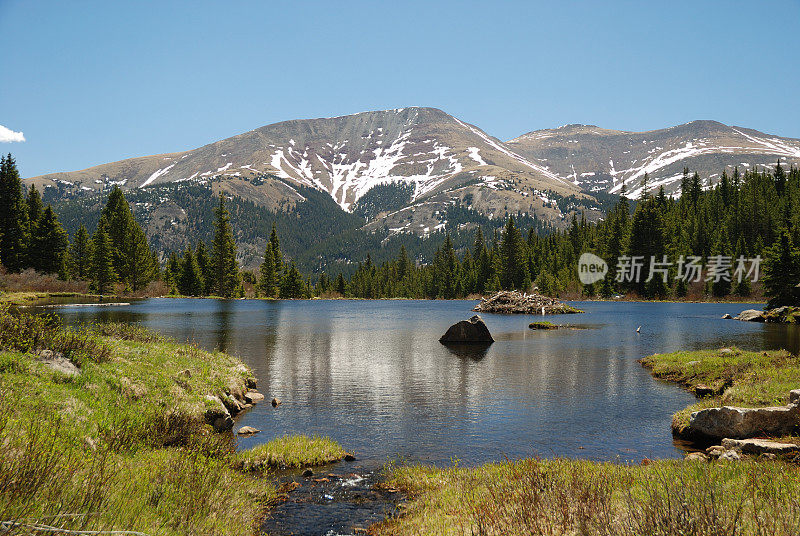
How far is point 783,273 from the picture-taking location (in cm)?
7312

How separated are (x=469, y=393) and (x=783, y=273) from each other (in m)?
74.1

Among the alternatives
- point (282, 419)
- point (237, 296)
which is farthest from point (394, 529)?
point (237, 296)

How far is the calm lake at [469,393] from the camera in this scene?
17172mm

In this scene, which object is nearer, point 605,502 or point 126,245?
point 605,502

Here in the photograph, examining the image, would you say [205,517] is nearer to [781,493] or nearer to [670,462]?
[781,493]

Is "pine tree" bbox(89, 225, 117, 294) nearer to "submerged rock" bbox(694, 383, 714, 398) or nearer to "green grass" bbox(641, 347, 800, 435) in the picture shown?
"green grass" bbox(641, 347, 800, 435)

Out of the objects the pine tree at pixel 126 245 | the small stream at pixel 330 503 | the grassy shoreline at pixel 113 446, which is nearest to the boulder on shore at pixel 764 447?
the small stream at pixel 330 503

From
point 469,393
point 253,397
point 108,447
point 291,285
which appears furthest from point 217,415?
point 291,285

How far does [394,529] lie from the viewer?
32.3 feet

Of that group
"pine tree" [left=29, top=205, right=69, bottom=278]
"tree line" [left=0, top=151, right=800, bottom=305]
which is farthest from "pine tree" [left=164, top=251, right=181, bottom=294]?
"pine tree" [left=29, top=205, right=69, bottom=278]

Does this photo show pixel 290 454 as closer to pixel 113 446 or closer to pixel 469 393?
pixel 113 446

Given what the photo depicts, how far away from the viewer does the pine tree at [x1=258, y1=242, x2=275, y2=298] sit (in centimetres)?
14389

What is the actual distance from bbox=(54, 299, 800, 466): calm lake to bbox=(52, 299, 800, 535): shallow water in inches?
3.0

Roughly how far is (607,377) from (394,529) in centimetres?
2429
